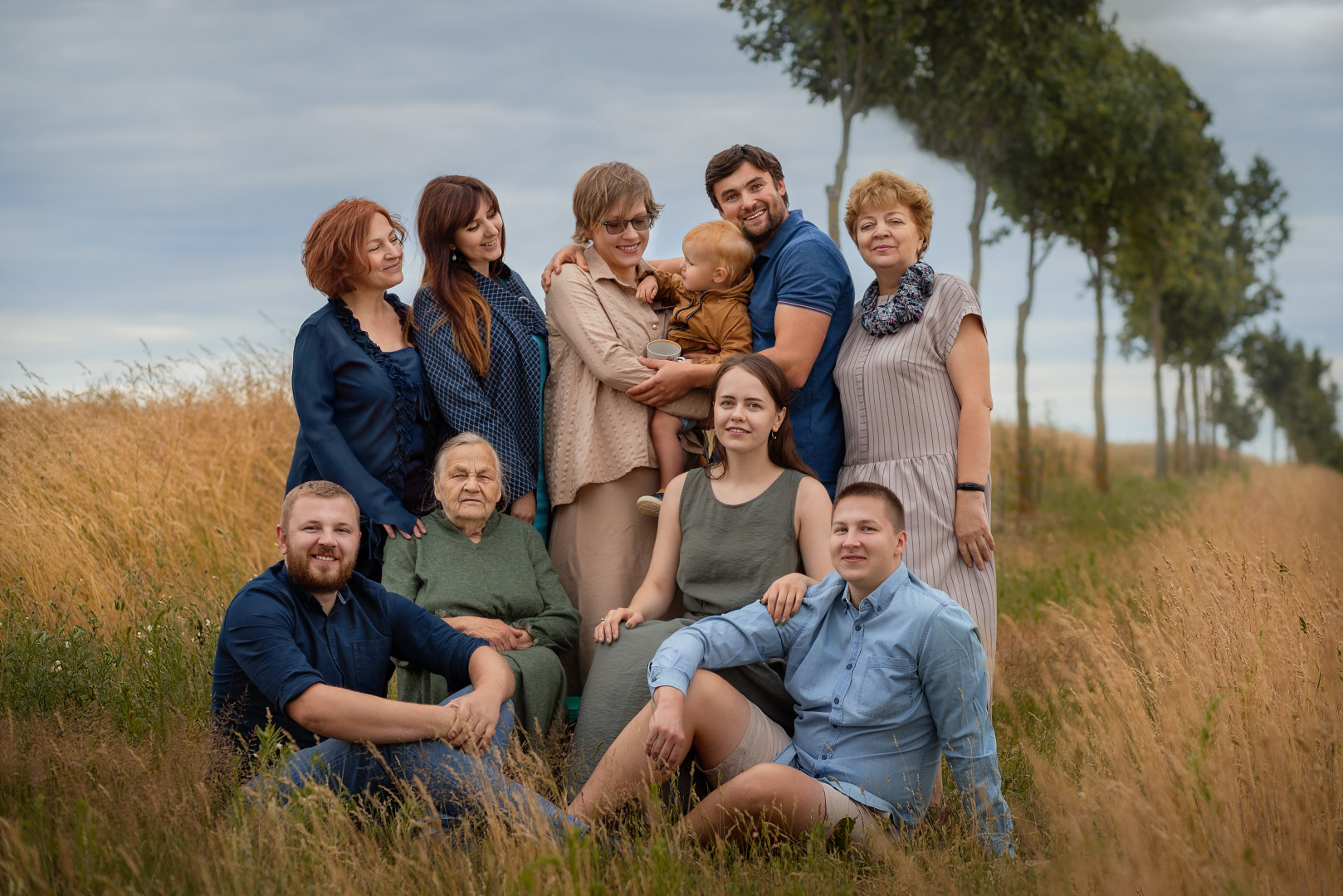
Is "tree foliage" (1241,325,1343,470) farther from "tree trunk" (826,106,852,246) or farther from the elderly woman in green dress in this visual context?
the elderly woman in green dress

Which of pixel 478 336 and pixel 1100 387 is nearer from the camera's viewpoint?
pixel 478 336

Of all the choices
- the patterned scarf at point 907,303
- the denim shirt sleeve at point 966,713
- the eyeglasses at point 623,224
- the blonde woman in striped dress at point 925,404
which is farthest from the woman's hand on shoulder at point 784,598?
the eyeglasses at point 623,224

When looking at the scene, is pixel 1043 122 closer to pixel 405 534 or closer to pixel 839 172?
pixel 839 172

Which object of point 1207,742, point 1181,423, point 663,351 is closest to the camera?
point 1207,742

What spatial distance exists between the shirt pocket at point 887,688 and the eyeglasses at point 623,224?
2201 mm

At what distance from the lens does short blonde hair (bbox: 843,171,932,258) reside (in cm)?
425

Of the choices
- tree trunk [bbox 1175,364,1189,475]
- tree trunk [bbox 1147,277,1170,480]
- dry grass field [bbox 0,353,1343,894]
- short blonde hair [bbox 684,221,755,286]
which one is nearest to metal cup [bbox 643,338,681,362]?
short blonde hair [bbox 684,221,755,286]

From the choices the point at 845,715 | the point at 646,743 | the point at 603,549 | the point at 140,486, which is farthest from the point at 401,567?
the point at 140,486

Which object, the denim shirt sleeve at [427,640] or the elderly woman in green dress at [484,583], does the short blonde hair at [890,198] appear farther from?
the denim shirt sleeve at [427,640]

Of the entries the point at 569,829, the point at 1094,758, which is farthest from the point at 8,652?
the point at 1094,758

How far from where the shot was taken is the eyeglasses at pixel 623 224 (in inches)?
179

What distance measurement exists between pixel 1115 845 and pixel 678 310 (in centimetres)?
274

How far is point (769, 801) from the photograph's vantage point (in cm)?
333

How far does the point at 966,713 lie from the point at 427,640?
190cm
